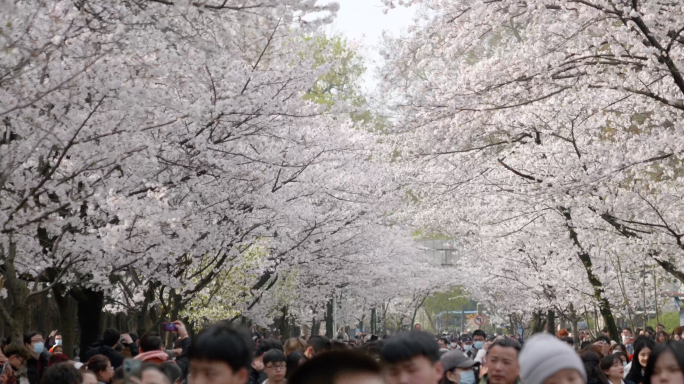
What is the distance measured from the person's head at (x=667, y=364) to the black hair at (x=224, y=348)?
108 inches

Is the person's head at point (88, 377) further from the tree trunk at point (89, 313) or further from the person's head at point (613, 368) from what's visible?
the tree trunk at point (89, 313)

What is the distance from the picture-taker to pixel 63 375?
21.5ft

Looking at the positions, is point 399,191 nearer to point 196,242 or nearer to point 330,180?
point 330,180

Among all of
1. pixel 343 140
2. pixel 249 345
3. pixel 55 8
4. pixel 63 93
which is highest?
pixel 343 140

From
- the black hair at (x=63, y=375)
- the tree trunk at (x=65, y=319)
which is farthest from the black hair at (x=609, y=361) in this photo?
the tree trunk at (x=65, y=319)

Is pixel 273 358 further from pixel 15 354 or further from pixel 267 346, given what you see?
pixel 15 354

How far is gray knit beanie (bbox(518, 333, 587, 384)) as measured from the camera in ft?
15.0

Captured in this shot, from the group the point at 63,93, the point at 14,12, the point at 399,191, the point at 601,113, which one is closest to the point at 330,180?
the point at 399,191

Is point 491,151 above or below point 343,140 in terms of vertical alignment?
below

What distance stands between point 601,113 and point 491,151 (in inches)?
96.2

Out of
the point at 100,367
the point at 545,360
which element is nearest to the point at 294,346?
the point at 100,367

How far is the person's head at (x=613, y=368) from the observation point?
9141mm

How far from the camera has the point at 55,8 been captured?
9.84 m

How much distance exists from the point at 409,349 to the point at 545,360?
1061 mm
